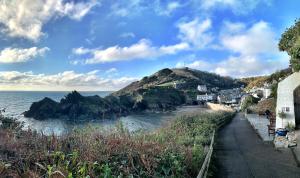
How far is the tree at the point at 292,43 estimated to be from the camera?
24.2 meters

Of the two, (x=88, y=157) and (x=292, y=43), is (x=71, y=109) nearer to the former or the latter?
(x=292, y=43)

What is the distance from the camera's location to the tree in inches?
952

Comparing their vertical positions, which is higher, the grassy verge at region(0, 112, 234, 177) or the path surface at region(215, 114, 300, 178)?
the grassy verge at region(0, 112, 234, 177)

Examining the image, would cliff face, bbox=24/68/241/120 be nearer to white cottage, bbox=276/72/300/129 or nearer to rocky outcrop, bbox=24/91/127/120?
rocky outcrop, bbox=24/91/127/120

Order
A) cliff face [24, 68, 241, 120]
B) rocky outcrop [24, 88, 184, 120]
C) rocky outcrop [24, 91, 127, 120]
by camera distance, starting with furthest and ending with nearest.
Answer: cliff face [24, 68, 241, 120] < rocky outcrop [24, 88, 184, 120] < rocky outcrop [24, 91, 127, 120]

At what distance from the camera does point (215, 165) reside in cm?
1563

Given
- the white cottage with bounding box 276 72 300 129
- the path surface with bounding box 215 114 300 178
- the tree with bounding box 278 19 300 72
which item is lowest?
the path surface with bounding box 215 114 300 178

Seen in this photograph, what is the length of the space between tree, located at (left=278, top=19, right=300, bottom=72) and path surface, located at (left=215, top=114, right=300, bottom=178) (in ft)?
18.5

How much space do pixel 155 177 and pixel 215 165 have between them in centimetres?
721

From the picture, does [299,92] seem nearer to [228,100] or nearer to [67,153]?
[67,153]

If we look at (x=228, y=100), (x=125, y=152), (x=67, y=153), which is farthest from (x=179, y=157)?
(x=228, y=100)

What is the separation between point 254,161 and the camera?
1683 centimetres

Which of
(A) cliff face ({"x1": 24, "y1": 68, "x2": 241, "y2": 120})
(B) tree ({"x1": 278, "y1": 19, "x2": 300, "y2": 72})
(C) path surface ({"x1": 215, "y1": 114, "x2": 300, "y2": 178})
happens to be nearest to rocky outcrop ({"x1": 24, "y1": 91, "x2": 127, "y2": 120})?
(A) cliff face ({"x1": 24, "y1": 68, "x2": 241, "y2": 120})

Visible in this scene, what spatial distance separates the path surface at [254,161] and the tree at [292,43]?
5.63 m
